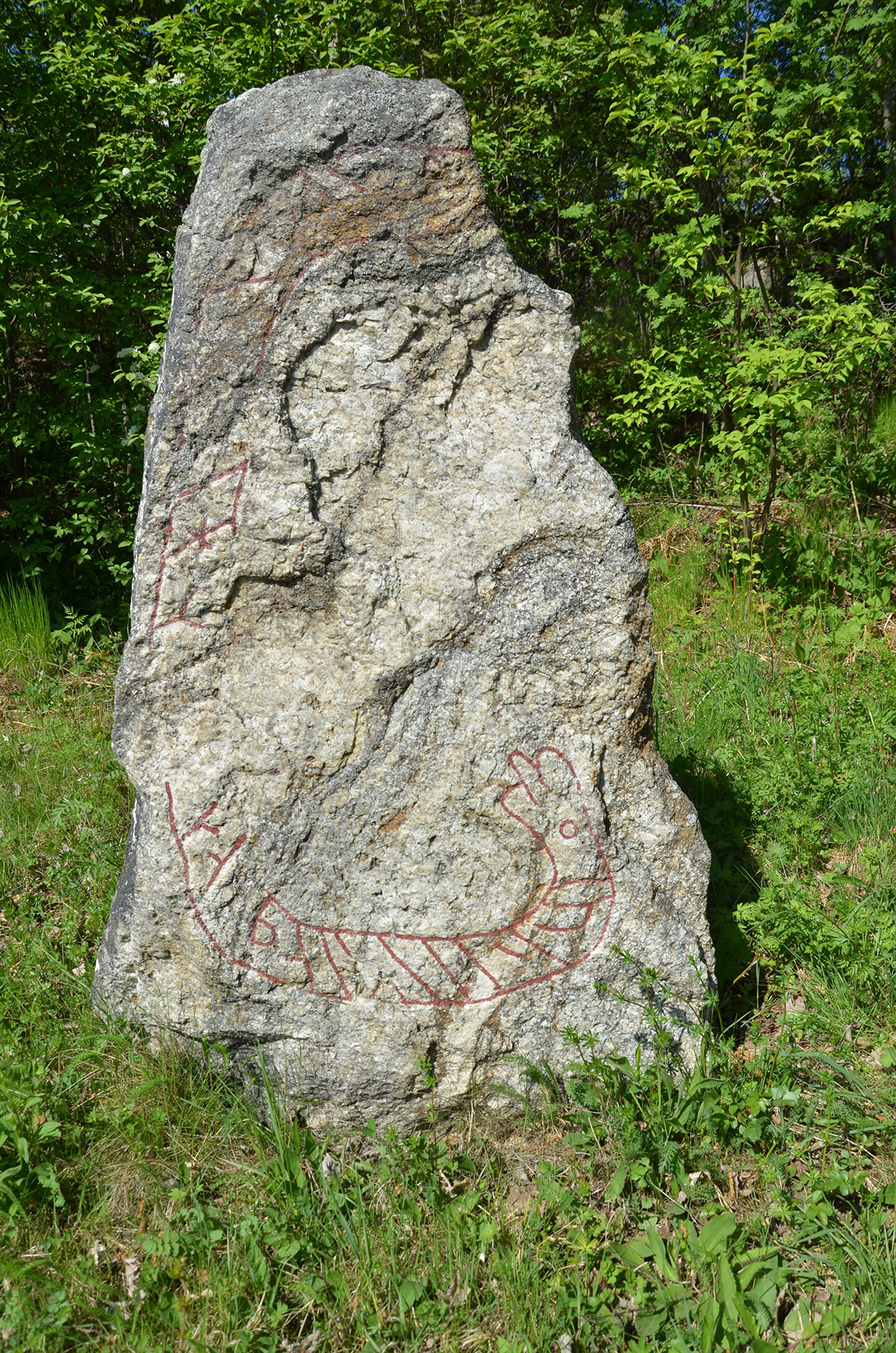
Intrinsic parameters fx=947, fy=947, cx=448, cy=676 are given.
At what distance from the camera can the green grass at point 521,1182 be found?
1861mm

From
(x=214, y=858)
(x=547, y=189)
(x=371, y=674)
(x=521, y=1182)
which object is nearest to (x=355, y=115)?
(x=371, y=674)

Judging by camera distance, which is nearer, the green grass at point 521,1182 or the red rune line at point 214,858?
the green grass at point 521,1182

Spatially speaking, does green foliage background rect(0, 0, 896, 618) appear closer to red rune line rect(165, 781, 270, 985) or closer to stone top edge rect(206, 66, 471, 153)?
stone top edge rect(206, 66, 471, 153)

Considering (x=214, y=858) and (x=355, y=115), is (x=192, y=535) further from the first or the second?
(x=355, y=115)

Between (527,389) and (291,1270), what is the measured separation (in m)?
2.03

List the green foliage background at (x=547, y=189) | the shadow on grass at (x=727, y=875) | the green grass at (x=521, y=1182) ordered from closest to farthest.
Result: the green grass at (x=521, y=1182) → the shadow on grass at (x=727, y=875) → the green foliage background at (x=547, y=189)

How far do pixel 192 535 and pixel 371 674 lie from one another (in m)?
0.53

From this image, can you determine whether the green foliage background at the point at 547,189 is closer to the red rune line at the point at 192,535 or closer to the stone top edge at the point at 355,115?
the stone top edge at the point at 355,115

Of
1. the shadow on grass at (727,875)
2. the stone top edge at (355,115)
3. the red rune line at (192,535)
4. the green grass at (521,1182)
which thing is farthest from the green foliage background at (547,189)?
the red rune line at (192,535)

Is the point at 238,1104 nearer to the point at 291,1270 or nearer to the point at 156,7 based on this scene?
the point at 291,1270

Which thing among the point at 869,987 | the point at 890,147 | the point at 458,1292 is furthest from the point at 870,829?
the point at 890,147

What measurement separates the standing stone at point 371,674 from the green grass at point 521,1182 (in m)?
0.17

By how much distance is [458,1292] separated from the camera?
75.7 inches

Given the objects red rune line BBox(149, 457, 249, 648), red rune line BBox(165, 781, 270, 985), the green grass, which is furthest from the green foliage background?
red rune line BBox(165, 781, 270, 985)
